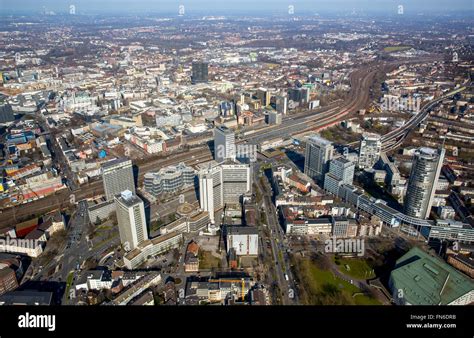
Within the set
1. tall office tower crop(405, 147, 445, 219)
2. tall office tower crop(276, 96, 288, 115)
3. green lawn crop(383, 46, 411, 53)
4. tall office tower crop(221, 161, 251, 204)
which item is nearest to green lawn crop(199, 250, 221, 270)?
tall office tower crop(221, 161, 251, 204)

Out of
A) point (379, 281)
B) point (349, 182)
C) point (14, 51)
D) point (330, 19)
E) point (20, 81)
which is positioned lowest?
point (379, 281)

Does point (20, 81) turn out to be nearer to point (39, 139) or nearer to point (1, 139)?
point (1, 139)

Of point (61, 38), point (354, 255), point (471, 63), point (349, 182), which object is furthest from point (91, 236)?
point (61, 38)

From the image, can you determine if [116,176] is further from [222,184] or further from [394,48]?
[394,48]

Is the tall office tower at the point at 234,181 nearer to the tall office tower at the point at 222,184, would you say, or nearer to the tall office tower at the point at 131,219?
the tall office tower at the point at 222,184

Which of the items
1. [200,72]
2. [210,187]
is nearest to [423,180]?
[210,187]

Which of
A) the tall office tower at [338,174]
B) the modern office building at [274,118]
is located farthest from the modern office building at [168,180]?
the modern office building at [274,118]

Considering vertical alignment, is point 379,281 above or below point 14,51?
below
